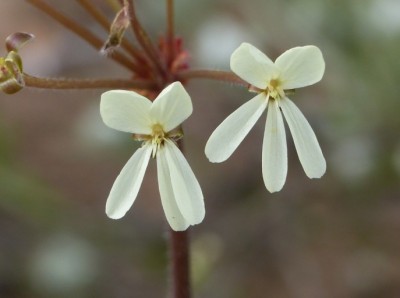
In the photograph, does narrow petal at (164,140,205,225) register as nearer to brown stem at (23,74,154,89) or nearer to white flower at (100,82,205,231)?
white flower at (100,82,205,231)

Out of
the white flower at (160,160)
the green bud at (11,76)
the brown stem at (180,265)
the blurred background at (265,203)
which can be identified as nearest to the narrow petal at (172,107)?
the white flower at (160,160)

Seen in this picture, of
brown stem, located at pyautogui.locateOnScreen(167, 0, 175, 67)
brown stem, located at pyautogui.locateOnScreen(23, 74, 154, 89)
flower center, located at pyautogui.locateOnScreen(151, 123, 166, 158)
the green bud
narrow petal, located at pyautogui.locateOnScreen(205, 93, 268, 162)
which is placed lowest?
narrow petal, located at pyautogui.locateOnScreen(205, 93, 268, 162)

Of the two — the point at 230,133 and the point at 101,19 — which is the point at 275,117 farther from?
the point at 101,19

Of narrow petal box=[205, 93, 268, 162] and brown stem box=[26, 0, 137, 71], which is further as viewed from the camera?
brown stem box=[26, 0, 137, 71]

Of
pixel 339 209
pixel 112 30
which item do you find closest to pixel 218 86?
pixel 339 209

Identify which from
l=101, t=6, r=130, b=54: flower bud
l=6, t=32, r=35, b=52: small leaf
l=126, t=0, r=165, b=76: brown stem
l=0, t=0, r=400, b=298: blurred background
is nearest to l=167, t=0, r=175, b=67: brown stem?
l=126, t=0, r=165, b=76: brown stem

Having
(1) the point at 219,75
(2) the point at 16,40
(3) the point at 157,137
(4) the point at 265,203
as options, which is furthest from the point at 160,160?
(4) the point at 265,203

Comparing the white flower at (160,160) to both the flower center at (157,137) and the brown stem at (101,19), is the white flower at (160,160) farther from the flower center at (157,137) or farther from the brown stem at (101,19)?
the brown stem at (101,19)

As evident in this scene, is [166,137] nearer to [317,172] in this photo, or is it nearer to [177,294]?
[317,172]
